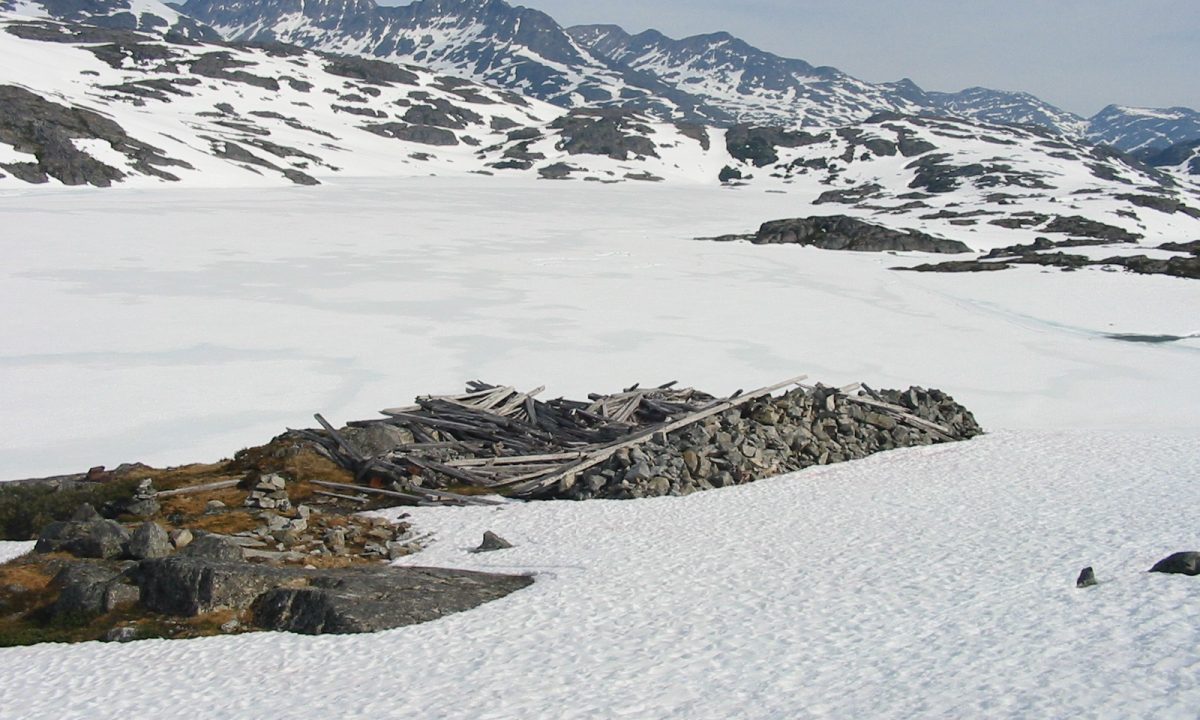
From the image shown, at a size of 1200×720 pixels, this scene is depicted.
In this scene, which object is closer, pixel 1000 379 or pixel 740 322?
pixel 1000 379

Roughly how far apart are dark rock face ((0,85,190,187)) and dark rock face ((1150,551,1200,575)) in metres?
92.2

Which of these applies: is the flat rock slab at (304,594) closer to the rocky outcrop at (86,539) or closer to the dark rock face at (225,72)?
the rocky outcrop at (86,539)

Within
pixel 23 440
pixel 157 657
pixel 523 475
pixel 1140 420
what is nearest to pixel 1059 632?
pixel 157 657

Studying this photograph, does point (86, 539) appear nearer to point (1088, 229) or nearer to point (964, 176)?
point (1088, 229)

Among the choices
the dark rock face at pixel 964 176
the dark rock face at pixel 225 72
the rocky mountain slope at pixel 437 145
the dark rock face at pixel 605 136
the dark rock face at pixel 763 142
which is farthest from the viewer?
the dark rock face at pixel 763 142

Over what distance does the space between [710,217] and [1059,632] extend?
254 ft

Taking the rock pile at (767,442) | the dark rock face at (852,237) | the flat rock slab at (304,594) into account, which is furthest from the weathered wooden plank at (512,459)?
the dark rock face at (852,237)

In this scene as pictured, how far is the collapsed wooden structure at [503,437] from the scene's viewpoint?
14633mm

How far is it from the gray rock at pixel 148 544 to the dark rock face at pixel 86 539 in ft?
0.81

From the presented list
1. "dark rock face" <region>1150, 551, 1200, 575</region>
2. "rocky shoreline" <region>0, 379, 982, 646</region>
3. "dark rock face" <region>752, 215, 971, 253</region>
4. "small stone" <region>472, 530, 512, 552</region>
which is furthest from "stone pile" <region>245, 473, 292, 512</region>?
"dark rock face" <region>752, 215, 971, 253</region>

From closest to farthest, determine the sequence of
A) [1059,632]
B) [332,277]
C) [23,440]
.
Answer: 1. [1059,632]
2. [23,440]
3. [332,277]

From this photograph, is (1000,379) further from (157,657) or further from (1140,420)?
(157,657)

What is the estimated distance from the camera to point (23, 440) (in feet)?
55.5

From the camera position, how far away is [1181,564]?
8508mm
